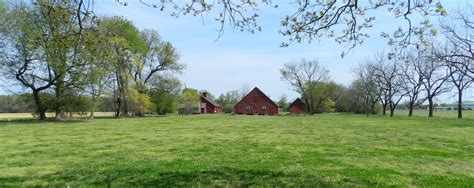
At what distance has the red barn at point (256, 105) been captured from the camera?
3216 inches

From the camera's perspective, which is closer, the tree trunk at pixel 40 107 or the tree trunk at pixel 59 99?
the tree trunk at pixel 40 107

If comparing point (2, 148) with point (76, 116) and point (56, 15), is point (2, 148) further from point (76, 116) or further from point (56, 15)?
point (76, 116)

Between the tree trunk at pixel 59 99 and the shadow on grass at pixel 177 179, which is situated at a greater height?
the tree trunk at pixel 59 99

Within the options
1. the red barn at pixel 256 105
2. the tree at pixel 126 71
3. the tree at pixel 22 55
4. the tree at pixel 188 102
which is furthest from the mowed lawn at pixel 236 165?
the red barn at pixel 256 105

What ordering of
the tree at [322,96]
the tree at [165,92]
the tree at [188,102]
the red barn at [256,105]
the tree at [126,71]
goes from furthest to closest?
the tree at [322,96]
the red barn at [256,105]
the tree at [188,102]
the tree at [165,92]
the tree at [126,71]

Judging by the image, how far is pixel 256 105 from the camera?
270 feet

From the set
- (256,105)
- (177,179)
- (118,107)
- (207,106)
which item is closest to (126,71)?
(118,107)

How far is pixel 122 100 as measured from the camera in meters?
54.2

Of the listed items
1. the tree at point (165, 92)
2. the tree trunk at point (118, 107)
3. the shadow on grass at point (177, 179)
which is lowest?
the shadow on grass at point (177, 179)

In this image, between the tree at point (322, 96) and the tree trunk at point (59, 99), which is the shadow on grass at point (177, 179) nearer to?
the tree trunk at point (59, 99)

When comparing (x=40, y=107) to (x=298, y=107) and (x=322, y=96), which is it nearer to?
(x=322, y=96)

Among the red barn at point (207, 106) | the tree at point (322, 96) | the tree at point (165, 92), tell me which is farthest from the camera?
the red barn at point (207, 106)

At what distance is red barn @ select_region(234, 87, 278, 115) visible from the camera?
8169 cm

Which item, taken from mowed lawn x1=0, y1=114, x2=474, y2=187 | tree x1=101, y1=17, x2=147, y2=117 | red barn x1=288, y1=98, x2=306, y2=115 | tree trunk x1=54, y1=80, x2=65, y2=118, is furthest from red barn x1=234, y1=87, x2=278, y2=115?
mowed lawn x1=0, y1=114, x2=474, y2=187
